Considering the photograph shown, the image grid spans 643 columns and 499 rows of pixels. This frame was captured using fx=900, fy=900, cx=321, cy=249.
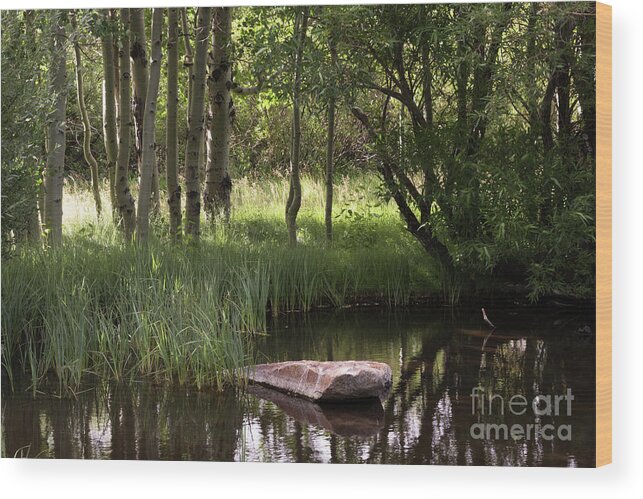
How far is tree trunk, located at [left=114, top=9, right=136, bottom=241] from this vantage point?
7.94 metres

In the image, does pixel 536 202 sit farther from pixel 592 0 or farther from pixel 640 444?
pixel 640 444

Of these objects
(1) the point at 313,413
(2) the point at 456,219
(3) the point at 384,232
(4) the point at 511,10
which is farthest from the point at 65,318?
(4) the point at 511,10

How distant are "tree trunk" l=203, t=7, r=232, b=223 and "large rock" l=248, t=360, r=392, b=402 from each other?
2.48 metres

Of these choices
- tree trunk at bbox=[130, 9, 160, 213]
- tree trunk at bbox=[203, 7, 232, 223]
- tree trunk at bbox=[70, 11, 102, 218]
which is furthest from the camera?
tree trunk at bbox=[130, 9, 160, 213]

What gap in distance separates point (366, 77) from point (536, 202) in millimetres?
1588

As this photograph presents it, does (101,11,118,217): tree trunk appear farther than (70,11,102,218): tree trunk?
Yes

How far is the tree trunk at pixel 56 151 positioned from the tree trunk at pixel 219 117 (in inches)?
51.9

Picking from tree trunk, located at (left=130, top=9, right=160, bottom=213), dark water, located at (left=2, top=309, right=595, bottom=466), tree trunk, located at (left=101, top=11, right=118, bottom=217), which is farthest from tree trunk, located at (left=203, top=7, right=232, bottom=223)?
dark water, located at (left=2, top=309, right=595, bottom=466)

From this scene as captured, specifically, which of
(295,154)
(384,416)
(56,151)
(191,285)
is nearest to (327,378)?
(384,416)

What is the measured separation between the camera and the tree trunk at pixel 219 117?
27.1 feet

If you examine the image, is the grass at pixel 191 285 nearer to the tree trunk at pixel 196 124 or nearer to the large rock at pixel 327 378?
the large rock at pixel 327 378

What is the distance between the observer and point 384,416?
517 centimetres

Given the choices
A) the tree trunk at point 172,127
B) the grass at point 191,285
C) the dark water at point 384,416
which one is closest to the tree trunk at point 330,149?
the grass at point 191,285

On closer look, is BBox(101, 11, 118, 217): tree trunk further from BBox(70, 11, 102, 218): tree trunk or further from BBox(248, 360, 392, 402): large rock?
BBox(248, 360, 392, 402): large rock
